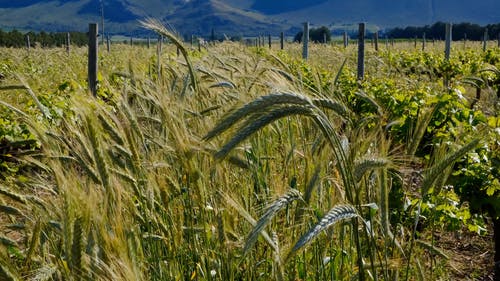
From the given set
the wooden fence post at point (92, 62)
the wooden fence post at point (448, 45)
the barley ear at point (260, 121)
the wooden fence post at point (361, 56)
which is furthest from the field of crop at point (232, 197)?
the wooden fence post at point (448, 45)

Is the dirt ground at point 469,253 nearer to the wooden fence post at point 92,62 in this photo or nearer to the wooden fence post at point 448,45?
the wooden fence post at point 92,62

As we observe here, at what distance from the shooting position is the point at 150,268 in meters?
2.87

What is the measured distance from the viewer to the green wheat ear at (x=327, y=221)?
1.60 m

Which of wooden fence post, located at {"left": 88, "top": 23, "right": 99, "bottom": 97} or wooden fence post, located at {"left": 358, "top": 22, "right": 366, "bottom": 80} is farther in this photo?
wooden fence post, located at {"left": 358, "top": 22, "right": 366, "bottom": 80}

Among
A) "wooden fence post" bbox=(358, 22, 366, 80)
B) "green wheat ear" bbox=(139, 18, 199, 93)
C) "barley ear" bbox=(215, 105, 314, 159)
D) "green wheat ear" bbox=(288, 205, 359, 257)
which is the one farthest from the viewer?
"wooden fence post" bbox=(358, 22, 366, 80)

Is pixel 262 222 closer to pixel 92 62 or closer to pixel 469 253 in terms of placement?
pixel 469 253

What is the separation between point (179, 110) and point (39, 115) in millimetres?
4284

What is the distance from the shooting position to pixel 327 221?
5.51 feet

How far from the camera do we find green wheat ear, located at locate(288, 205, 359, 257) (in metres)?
1.60

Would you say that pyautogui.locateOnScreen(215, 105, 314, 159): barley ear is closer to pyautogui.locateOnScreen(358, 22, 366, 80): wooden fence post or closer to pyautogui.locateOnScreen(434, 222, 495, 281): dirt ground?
pyautogui.locateOnScreen(434, 222, 495, 281): dirt ground

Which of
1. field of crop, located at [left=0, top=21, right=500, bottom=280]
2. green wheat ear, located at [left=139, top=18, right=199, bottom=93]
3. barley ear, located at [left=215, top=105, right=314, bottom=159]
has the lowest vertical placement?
field of crop, located at [left=0, top=21, right=500, bottom=280]

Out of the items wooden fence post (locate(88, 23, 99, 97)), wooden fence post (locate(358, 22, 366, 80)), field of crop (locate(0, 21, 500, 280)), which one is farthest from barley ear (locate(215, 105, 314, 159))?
wooden fence post (locate(358, 22, 366, 80))

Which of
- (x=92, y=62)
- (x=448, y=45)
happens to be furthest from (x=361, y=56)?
(x=448, y=45)

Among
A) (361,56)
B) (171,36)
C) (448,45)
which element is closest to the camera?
(171,36)
